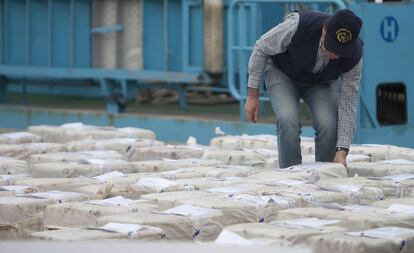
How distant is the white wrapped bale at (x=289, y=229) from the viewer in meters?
4.70

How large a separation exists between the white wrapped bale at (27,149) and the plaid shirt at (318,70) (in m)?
1.73

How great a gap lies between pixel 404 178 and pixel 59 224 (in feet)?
6.83

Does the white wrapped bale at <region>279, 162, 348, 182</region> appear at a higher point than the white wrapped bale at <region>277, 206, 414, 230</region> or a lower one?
higher

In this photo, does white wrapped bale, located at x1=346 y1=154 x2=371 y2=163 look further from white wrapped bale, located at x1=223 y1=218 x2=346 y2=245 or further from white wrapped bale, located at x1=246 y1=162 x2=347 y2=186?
white wrapped bale, located at x1=223 y1=218 x2=346 y2=245

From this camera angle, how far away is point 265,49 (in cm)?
702

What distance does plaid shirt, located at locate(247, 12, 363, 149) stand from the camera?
692 cm

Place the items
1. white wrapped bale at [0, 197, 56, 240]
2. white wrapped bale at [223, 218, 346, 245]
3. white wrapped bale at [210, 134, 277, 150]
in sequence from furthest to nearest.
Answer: white wrapped bale at [210, 134, 277, 150] → white wrapped bale at [0, 197, 56, 240] → white wrapped bale at [223, 218, 346, 245]

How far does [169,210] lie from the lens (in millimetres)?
5383

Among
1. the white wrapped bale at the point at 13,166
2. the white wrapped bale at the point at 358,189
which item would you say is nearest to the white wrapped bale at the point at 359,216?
the white wrapped bale at the point at 358,189

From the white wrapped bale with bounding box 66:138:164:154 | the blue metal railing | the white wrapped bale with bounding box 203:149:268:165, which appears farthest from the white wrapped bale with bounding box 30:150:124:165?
the blue metal railing

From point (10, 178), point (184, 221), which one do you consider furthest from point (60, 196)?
point (184, 221)

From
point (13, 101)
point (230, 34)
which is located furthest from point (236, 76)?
point (13, 101)

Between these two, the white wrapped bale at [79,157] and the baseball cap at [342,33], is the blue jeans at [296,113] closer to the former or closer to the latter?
the baseball cap at [342,33]

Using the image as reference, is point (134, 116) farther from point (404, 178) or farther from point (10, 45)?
point (404, 178)
